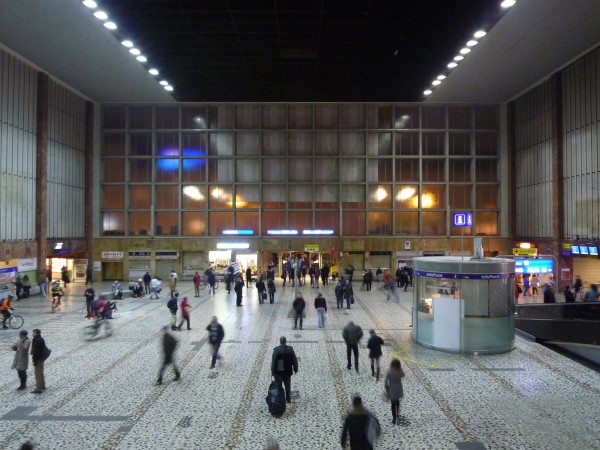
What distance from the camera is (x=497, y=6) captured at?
21.0 metres

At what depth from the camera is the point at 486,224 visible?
125ft

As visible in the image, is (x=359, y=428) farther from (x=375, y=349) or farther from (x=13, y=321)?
(x=13, y=321)

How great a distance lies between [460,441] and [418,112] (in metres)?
33.6

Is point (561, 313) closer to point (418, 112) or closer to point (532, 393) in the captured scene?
point (532, 393)

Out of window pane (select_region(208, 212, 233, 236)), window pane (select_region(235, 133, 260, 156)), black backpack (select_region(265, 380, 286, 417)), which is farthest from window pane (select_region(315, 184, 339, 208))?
black backpack (select_region(265, 380, 286, 417))

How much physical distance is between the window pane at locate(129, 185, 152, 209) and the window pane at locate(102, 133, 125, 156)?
2.98 metres

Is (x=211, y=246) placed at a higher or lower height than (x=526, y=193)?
lower

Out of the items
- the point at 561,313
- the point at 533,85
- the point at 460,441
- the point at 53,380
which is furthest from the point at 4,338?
the point at 533,85

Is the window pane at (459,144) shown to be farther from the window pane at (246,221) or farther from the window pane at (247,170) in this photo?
the window pane at (246,221)

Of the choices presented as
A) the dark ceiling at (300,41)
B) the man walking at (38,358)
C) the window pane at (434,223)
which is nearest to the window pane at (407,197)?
the window pane at (434,223)

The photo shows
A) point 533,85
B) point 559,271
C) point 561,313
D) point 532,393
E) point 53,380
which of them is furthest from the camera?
point 533,85

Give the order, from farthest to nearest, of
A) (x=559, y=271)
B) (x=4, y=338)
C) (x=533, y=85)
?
(x=533, y=85)
(x=559, y=271)
(x=4, y=338)

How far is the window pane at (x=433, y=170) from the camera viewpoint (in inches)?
1501

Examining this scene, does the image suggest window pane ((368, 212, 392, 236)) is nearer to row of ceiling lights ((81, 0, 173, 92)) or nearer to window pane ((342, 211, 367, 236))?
window pane ((342, 211, 367, 236))
